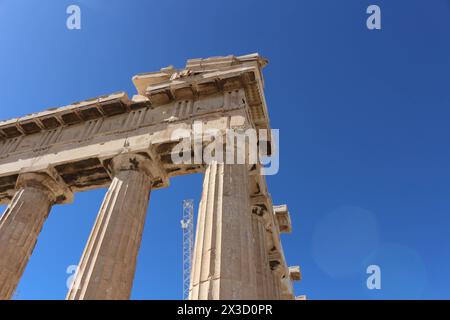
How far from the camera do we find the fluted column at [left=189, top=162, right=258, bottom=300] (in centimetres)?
911

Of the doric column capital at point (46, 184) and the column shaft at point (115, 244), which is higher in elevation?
the doric column capital at point (46, 184)

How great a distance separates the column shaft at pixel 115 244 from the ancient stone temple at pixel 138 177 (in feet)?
0.12

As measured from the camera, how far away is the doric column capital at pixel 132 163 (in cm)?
1515

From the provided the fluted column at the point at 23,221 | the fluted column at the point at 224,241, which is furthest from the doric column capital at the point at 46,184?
the fluted column at the point at 224,241

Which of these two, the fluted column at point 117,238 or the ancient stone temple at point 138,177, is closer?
the ancient stone temple at point 138,177

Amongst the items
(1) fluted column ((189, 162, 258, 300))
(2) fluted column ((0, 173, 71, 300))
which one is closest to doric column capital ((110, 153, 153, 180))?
(1) fluted column ((189, 162, 258, 300))

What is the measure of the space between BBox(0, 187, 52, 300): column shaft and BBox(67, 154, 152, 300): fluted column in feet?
13.8

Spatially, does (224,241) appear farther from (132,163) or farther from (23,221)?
(23,221)

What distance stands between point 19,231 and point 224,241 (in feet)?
33.0

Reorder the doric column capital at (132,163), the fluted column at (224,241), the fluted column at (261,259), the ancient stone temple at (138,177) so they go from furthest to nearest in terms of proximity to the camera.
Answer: the doric column capital at (132,163), the fluted column at (261,259), the ancient stone temple at (138,177), the fluted column at (224,241)

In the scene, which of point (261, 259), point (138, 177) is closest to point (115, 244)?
point (138, 177)

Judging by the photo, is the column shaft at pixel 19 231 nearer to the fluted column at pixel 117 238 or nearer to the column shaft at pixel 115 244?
the fluted column at pixel 117 238
